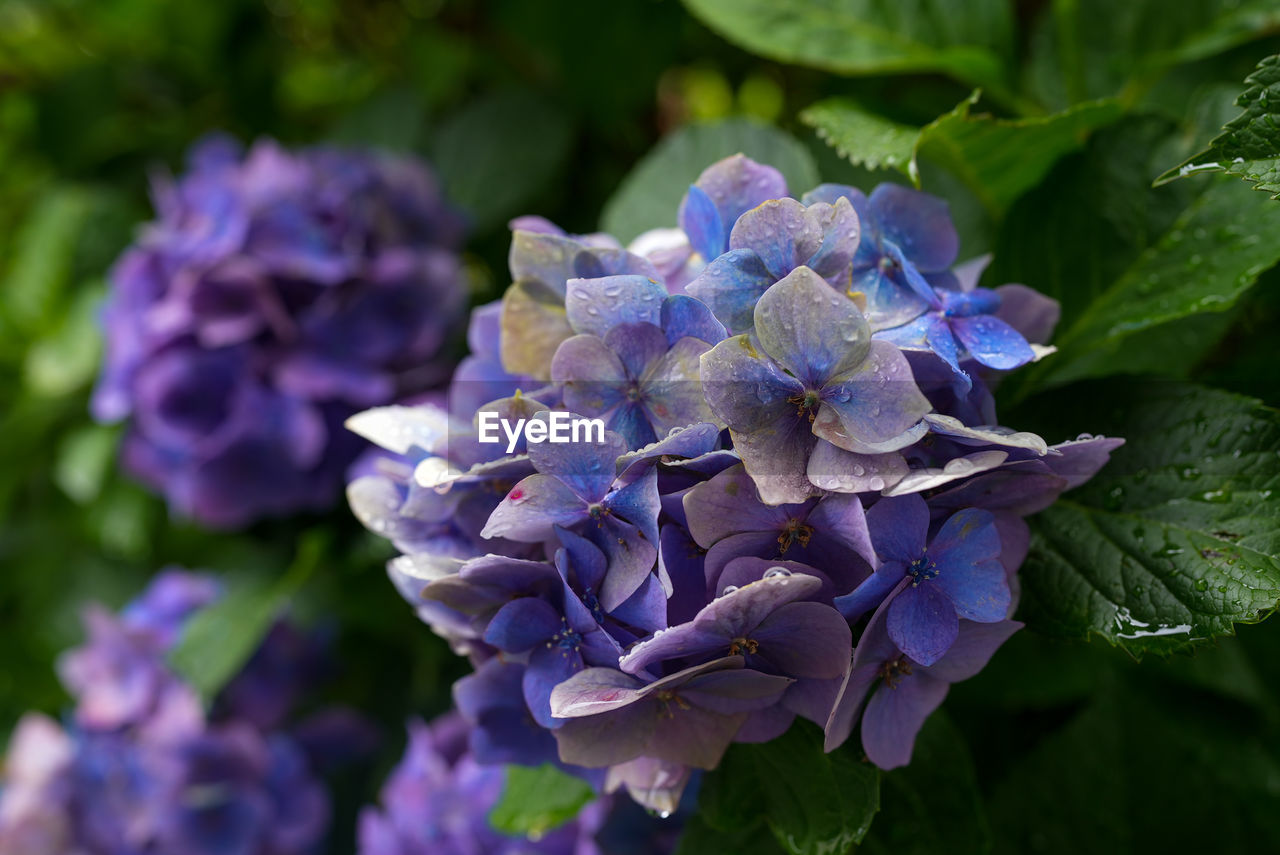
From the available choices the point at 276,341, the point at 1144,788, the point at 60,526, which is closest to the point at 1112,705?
the point at 1144,788

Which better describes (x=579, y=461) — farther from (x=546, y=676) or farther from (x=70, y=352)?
(x=70, y=352)

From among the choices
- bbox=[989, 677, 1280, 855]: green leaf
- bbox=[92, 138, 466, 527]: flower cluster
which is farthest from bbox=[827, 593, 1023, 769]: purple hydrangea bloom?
bbox=[92, 138, 466, 527]: flower cluster

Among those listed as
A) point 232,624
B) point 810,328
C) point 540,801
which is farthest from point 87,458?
point 810,328

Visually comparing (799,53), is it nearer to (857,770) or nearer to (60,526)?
(857,770)

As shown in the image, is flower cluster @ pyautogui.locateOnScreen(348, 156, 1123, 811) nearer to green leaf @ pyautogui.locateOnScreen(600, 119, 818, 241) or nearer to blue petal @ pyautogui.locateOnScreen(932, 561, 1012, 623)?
blue petal @ pyautogui.locateOnScreen(932, 561, 1012, 623)

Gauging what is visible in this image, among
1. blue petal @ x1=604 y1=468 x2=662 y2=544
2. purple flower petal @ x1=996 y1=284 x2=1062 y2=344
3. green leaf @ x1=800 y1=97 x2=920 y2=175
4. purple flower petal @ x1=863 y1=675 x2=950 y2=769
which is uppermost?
green leaf @ x1=800 y1=97 x2=920 y2=175
